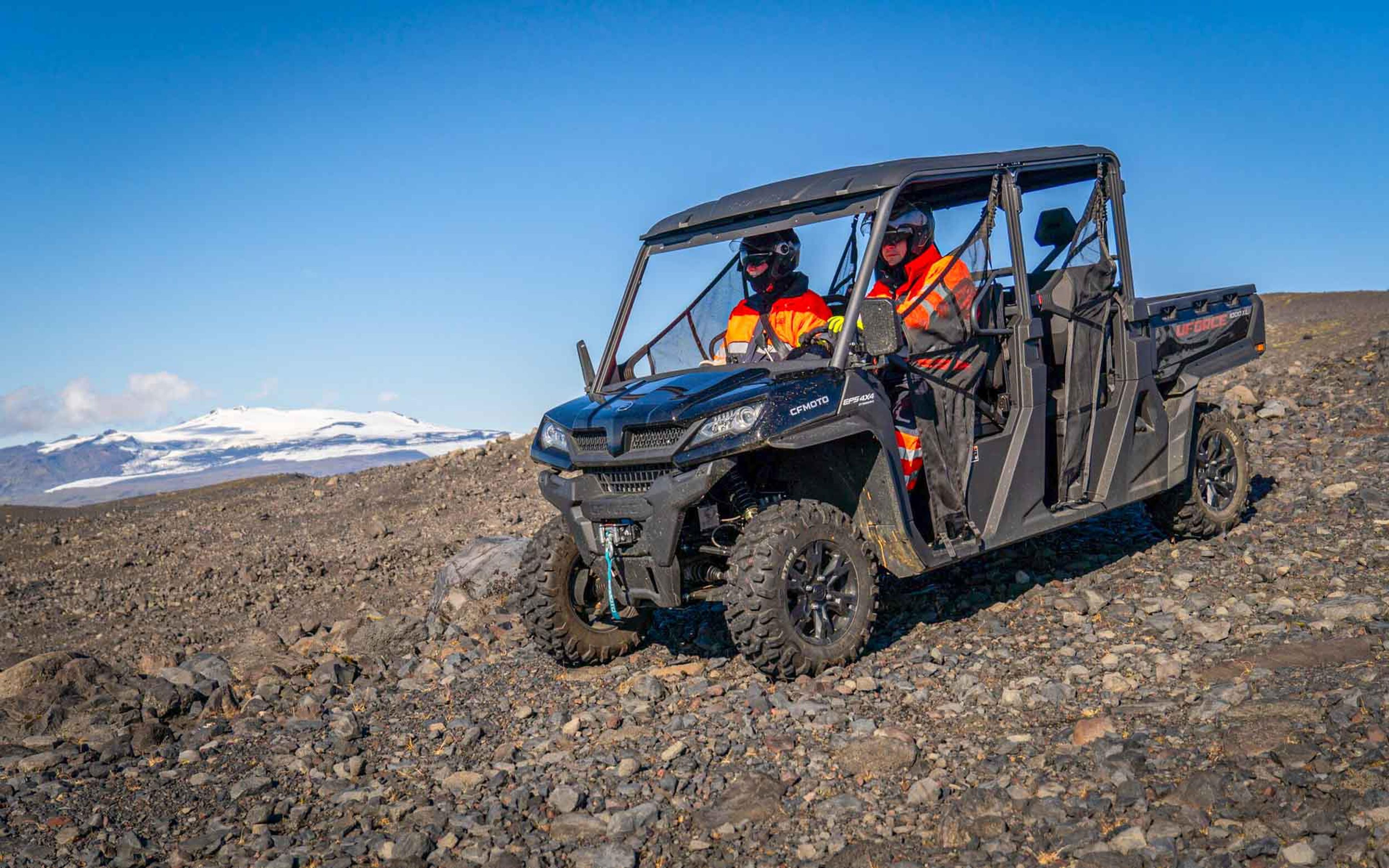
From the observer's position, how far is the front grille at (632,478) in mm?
5953

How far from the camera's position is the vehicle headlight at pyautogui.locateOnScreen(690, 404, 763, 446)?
5.69m

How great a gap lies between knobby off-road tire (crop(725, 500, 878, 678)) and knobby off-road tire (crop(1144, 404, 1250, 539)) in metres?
3.04

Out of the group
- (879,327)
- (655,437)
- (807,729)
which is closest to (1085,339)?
(879,327)

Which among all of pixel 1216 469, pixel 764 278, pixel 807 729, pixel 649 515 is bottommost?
pixel 807 729

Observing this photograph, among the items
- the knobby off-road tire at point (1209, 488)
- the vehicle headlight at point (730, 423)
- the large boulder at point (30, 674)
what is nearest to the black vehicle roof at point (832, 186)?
the vehicle headlight at point (730, 423)

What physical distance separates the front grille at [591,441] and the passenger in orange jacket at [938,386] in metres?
1.65

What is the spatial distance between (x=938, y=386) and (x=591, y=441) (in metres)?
2.02

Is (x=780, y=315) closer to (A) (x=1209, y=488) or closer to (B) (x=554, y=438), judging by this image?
(B) (x=554, y=438)

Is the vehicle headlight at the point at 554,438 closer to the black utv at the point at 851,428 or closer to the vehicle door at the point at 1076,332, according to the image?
the black utv at the point at 851,428

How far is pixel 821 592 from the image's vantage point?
20.1 feet

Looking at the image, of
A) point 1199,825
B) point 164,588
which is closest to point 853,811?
point 1199,825

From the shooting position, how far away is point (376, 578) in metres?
10.9

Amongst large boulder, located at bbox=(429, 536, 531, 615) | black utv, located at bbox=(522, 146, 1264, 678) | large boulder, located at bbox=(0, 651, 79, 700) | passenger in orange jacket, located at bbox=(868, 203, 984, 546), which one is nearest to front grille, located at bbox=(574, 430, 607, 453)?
black utv, located at bbox=(522, 146, 1264, 678)

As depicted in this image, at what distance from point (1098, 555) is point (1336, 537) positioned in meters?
1.52
